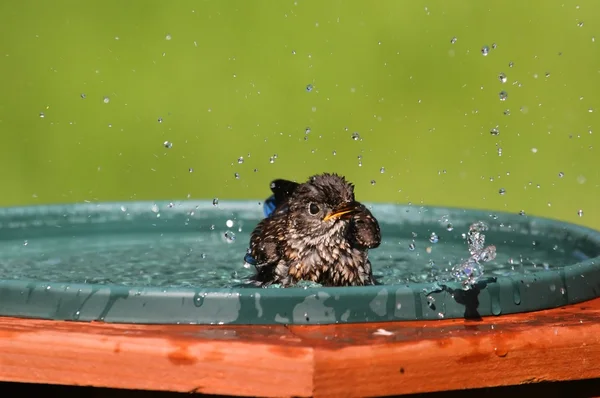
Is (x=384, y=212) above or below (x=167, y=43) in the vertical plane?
below

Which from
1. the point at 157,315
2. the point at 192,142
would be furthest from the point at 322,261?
the point at 192,142

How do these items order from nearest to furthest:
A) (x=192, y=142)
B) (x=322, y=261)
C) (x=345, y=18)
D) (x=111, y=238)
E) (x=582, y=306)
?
1. (x=582, y=306)
2. (x=322, y=261)
3. (x=111, y=238)
4. (x=192, y=142)
5. (x=345, y=18)

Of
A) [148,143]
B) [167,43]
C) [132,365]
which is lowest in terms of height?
[132,365]

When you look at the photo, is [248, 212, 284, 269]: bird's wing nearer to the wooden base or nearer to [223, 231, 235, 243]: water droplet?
[223, 231, 235, 243]: water droplet

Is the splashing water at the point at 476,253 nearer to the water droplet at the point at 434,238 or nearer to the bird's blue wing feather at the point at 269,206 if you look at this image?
the water droplet at the point at 434,238

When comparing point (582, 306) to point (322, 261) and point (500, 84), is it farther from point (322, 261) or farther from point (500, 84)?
point (500, 84)

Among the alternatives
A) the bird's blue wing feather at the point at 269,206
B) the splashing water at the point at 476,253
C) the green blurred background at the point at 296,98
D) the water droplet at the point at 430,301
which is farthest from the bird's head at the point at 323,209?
the green blurred background at the point at 296,98
